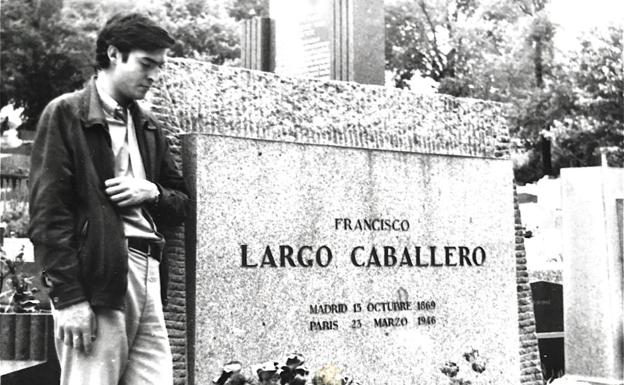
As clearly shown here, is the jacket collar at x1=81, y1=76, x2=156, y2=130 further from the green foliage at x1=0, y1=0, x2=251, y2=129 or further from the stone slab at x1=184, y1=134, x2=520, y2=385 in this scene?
the green foliage at x1=0, y1=0, x2=251, y2=129

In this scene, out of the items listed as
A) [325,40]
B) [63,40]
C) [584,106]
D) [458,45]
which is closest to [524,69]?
[458,45]

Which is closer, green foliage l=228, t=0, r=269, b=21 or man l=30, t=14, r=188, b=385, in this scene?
man l=30, t=14, r=188, b=385

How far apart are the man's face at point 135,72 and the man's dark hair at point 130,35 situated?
2 cm

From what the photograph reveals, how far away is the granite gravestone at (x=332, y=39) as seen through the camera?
20.5 feet

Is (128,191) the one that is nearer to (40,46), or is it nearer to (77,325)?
(77,325)

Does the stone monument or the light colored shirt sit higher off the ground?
the stone monument

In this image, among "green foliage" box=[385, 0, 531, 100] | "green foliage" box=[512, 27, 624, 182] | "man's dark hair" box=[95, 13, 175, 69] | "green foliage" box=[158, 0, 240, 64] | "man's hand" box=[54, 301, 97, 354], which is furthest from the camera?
"green foliage" box=[158, 0, 240, 64]

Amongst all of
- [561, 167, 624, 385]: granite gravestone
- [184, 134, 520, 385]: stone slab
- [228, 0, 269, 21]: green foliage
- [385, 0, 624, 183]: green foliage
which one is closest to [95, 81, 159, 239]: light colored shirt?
[184, 134, 520, 385]: stone slab

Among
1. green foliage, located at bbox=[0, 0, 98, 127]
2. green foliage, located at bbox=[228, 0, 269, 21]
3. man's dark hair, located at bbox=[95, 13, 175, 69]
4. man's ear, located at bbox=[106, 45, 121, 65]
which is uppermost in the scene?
green foliage, located at bbox=[228, 0, 269, 21]

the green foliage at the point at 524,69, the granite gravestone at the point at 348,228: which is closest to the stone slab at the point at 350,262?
the granite gravestone at the point at 348,228

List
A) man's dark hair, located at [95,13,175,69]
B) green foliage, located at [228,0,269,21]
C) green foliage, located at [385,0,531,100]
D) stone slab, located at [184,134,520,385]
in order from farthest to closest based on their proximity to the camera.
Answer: green foliage, located at [228,0,269,21]
green foliage, located at [385,0,531,100]
stone slab, located at [184,134,520,385]
man's dark hair, located at [95,13,175,69]

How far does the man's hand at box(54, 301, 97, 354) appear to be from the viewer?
3.06m

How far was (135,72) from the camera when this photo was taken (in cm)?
341

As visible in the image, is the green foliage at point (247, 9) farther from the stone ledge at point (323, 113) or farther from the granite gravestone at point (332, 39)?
the stone ledge at point (323, 113)
